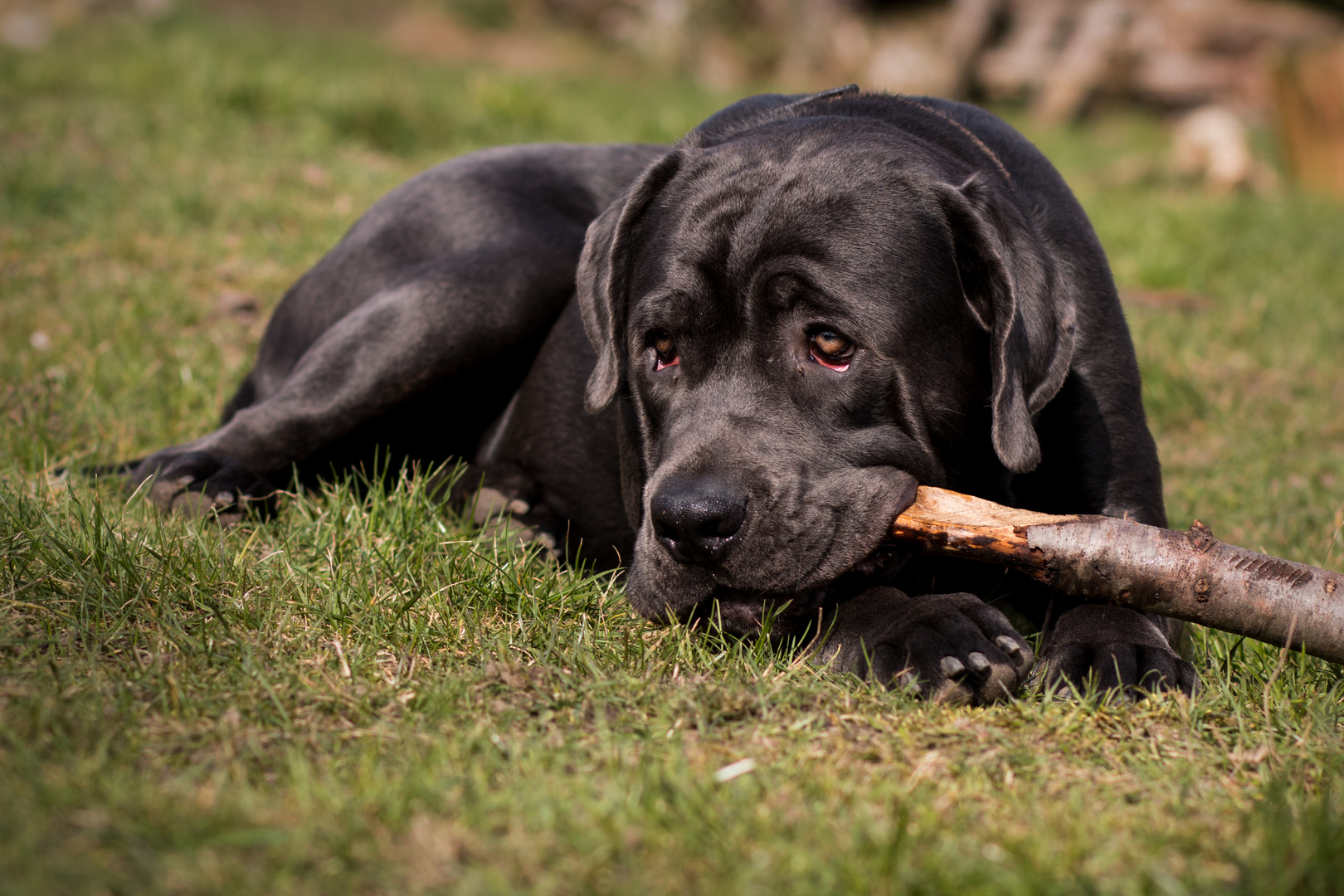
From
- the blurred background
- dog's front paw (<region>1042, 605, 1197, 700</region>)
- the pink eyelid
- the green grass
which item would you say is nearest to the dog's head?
the pink eyelid

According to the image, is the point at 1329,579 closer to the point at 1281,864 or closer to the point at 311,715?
the point at 1281,864

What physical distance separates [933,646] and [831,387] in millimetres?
579

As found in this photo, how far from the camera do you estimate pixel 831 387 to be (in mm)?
2396

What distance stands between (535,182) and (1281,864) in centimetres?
291

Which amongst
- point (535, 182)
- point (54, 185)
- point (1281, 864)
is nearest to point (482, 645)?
point (1281, 864)

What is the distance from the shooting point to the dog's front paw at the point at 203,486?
2.93 metres

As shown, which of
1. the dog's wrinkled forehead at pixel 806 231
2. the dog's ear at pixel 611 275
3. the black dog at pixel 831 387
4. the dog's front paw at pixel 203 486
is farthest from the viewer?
the dog's front paw at pixel 203 486

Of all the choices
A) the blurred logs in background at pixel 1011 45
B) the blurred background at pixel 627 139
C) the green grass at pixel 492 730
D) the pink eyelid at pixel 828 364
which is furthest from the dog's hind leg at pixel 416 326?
the blurred logs in background at pixel 1011 45

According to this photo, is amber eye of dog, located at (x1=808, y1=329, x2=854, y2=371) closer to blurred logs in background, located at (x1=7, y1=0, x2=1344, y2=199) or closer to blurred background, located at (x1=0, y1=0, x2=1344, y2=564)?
blurred background, located at (x1=0, y1=0, x2=1344, y2=564)

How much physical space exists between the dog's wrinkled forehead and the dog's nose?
0.43 metres

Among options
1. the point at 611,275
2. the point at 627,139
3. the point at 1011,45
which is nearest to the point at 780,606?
the point at 611,275

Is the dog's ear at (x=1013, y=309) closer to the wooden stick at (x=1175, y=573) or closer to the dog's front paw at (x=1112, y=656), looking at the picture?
the wooden stick at (x=1175, y=573)

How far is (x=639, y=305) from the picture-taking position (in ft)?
8.56

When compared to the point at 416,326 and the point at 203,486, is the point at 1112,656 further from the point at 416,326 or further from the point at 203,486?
the point at 203,486
